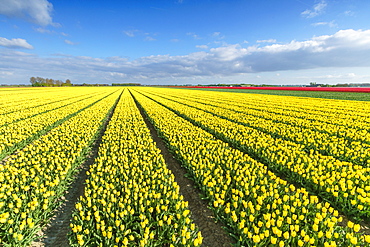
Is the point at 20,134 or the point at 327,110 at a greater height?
the point at 327,110

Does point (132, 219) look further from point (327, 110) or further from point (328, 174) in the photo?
point (327, 110)

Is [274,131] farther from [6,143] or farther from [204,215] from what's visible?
[6,143]

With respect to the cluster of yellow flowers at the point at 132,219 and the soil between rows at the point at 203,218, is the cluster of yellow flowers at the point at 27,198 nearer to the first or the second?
the cluster of yellow flowers at the point at 132,219

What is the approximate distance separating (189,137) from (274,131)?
17.3 ft

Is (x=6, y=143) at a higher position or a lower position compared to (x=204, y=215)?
higher

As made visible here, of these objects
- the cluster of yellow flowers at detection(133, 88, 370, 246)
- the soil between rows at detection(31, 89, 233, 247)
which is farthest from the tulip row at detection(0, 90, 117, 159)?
the cluster of yellow flowers at detection(133, 88, 370, 246)

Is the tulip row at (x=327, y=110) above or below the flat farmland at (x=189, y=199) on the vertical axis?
above

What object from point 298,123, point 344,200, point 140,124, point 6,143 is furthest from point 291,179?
point 6,143

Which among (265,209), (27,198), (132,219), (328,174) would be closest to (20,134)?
(27,198)

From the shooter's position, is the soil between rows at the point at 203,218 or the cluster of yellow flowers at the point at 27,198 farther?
the soil between rows at the point at 203,218

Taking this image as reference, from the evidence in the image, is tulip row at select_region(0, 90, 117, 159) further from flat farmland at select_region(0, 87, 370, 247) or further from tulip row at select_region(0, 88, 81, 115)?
tulip row at select_region(0, 88, 81, 115)

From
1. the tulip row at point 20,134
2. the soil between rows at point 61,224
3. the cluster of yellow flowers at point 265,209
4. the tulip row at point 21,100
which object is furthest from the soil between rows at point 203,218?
the tulip row at point 21,100

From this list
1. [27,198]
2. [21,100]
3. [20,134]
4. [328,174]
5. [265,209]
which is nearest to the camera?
[265,209]

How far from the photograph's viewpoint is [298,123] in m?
12.7
